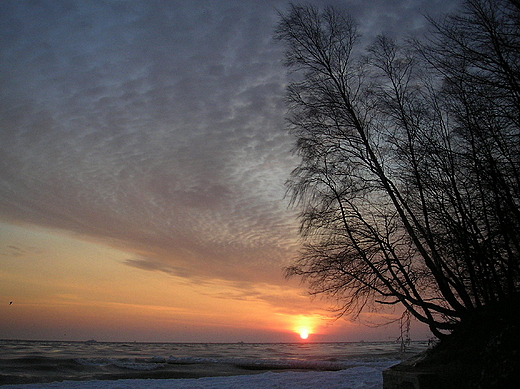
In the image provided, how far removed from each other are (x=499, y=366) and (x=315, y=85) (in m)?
6.86

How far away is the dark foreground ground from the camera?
5.33 metres

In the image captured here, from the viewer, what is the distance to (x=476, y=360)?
6.00 m

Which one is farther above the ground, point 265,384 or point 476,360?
point 476,360

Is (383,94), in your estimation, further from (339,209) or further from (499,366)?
(499,366)

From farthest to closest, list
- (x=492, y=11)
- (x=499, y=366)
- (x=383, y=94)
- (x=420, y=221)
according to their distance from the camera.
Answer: (x=383, y=94), (x=420, y=221), (x=492, y=11), (x=499, y=366)

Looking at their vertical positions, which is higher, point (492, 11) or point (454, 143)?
point (492, 11)

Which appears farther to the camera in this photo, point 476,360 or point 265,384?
point 265,384

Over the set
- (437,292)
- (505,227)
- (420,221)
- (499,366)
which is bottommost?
(499,366)

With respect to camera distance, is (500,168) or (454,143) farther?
(454,143)

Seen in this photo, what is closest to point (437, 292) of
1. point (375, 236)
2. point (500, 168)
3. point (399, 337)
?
point (399, 337)

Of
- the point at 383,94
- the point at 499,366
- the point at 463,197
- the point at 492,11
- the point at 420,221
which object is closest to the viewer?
the point at 499,366

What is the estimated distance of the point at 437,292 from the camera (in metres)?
7.97

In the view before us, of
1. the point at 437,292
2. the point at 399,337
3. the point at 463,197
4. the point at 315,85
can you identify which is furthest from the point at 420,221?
the point at 315,85

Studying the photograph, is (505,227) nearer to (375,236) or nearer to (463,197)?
(463,197)
